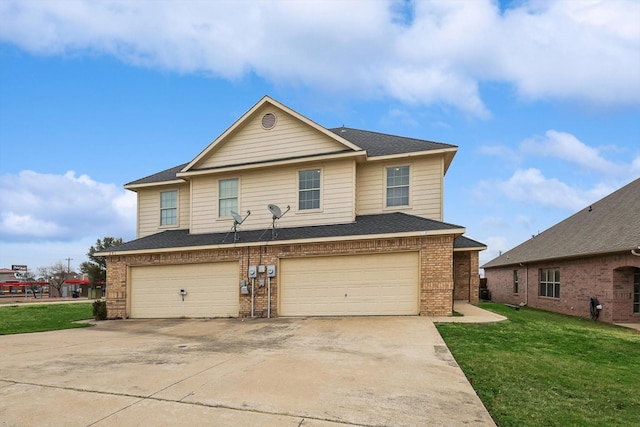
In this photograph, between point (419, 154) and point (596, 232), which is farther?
point (596, 232)

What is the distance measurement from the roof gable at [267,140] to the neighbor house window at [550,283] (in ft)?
41.6

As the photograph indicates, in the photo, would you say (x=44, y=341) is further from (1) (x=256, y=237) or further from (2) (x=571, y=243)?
(2) (x=571, y=243)

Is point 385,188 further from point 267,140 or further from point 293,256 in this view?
point 267,140

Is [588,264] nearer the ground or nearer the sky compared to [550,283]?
nearer the sky

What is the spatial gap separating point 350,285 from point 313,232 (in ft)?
7.63

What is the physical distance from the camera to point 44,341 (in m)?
9.17

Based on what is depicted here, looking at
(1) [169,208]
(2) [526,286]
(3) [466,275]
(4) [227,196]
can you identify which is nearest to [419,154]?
(3) [466,275]

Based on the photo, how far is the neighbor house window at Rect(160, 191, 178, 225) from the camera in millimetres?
17266

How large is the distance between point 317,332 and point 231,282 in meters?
5.32

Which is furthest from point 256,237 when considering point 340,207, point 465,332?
point 465,332

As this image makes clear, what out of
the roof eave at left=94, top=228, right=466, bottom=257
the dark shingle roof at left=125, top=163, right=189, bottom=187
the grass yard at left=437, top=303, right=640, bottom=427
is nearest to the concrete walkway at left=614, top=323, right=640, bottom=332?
the grass yard at left=437, top=303, right=640, bottom=427

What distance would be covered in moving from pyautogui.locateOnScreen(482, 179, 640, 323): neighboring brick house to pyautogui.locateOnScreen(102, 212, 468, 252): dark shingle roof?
285 inches

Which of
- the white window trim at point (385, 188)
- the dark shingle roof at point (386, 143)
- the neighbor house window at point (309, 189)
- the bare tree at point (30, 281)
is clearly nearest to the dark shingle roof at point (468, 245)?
the white window trim at point (385, 188)

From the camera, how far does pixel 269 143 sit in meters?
15.2
